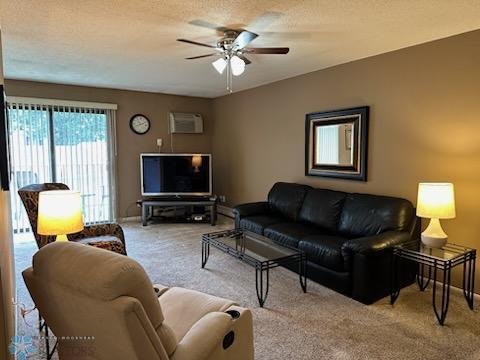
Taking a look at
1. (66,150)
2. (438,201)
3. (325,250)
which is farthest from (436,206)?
(66,150)

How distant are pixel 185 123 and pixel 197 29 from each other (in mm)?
3747

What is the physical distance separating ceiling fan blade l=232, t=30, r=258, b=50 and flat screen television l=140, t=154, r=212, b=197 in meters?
3.21

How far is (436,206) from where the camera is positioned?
9.25 feet

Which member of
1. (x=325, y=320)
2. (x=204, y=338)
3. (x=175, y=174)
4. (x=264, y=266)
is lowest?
(x=325, y=320)

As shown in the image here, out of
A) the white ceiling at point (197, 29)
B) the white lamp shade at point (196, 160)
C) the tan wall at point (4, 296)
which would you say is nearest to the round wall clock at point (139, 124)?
the white lamp shade at point (196, 160)

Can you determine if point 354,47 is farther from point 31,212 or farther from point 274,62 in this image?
point 31,212

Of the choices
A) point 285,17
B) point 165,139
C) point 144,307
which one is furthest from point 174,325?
point 165,139

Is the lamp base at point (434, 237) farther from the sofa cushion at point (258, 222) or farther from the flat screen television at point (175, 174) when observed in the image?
the flat screen television at point (175, 174)

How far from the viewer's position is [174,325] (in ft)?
5.89

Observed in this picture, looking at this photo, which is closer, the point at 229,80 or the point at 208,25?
the point at 208,25

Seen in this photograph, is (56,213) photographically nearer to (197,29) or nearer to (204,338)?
(204,338)

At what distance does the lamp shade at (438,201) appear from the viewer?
110 inches

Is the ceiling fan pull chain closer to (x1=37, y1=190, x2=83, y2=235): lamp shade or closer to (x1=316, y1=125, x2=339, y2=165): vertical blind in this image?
(x1=316, y1=125, x2=339, y2=165): vertical blind

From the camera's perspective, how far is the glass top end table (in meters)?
2.63
